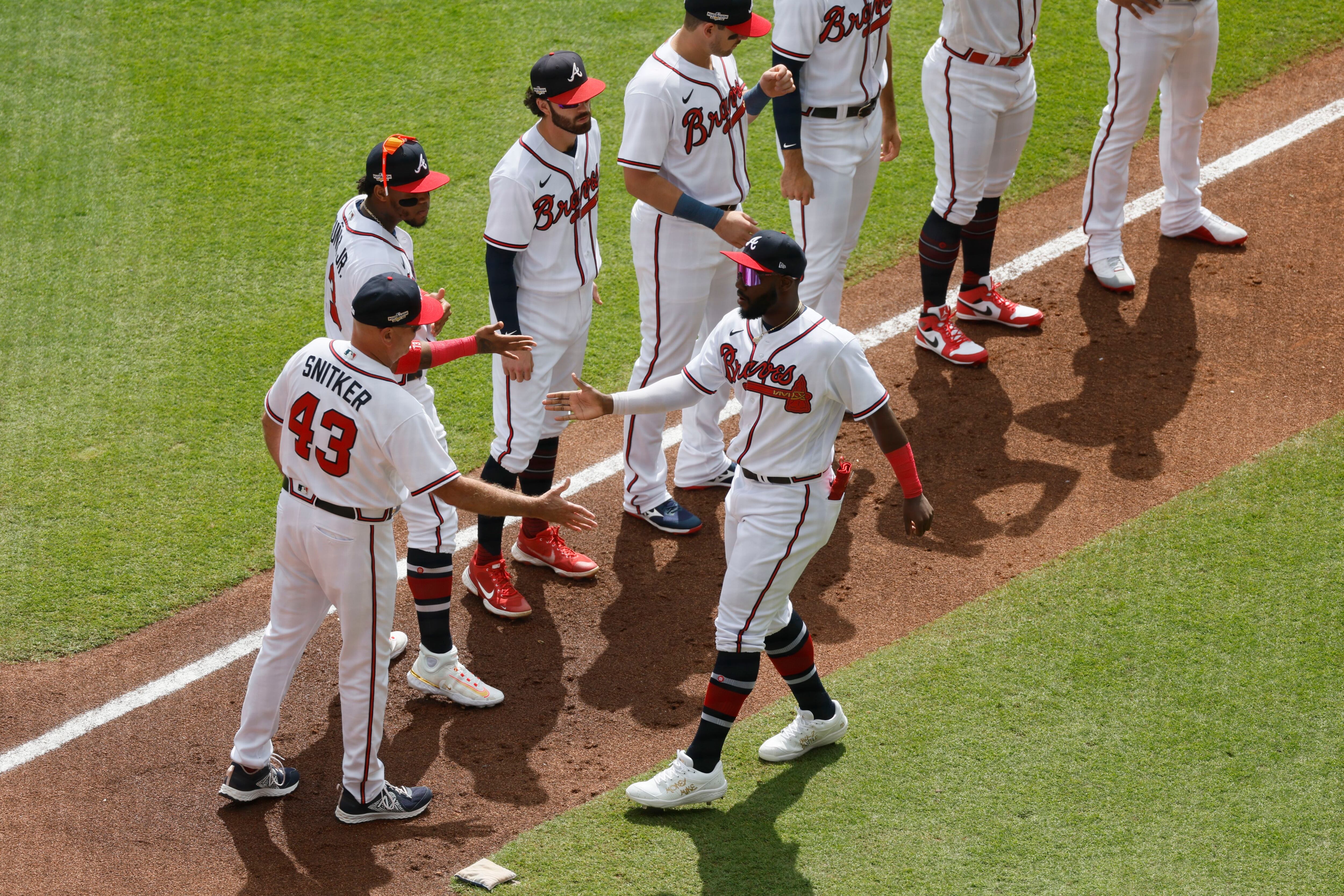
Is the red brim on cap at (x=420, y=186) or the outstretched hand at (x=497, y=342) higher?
the red brim on cap at (x=420, y=186)

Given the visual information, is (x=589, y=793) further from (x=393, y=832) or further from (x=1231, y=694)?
(x=1231, y=694)

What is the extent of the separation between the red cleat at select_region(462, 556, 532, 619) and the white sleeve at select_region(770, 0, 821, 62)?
2.49 m

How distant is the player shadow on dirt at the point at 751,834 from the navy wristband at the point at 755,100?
107 inches

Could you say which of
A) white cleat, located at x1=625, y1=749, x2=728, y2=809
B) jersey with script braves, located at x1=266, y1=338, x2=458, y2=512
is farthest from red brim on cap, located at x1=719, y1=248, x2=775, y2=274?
white cleat, located at x1=625, y1=749, x2=728, y2=809

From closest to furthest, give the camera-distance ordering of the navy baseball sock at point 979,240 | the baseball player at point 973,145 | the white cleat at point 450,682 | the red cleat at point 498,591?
the white cleat at point 450,682
the red cleat at point 498,591
the baseball player at point 973,145
the navy baseball sock at point 979,240

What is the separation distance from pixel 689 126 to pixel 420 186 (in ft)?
4.05

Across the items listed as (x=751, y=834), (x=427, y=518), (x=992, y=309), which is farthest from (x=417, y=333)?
(x=992, y=309)

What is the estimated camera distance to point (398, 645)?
5.06 m

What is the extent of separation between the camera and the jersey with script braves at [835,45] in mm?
5492

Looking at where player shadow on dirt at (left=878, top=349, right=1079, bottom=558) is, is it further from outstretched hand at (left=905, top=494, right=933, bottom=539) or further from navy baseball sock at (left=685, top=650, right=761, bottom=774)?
navy baseball sock at (left=685, top=650, right=761, bottom=774)

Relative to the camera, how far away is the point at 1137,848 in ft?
12.5

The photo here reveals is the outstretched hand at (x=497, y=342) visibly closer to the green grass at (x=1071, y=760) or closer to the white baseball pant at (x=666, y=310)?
the white baseball pant at (x=666, y=310)

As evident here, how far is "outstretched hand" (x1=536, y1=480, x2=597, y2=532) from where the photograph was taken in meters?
3.97

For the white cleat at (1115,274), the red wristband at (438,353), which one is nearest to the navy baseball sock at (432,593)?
the red wristband at (438,353)
